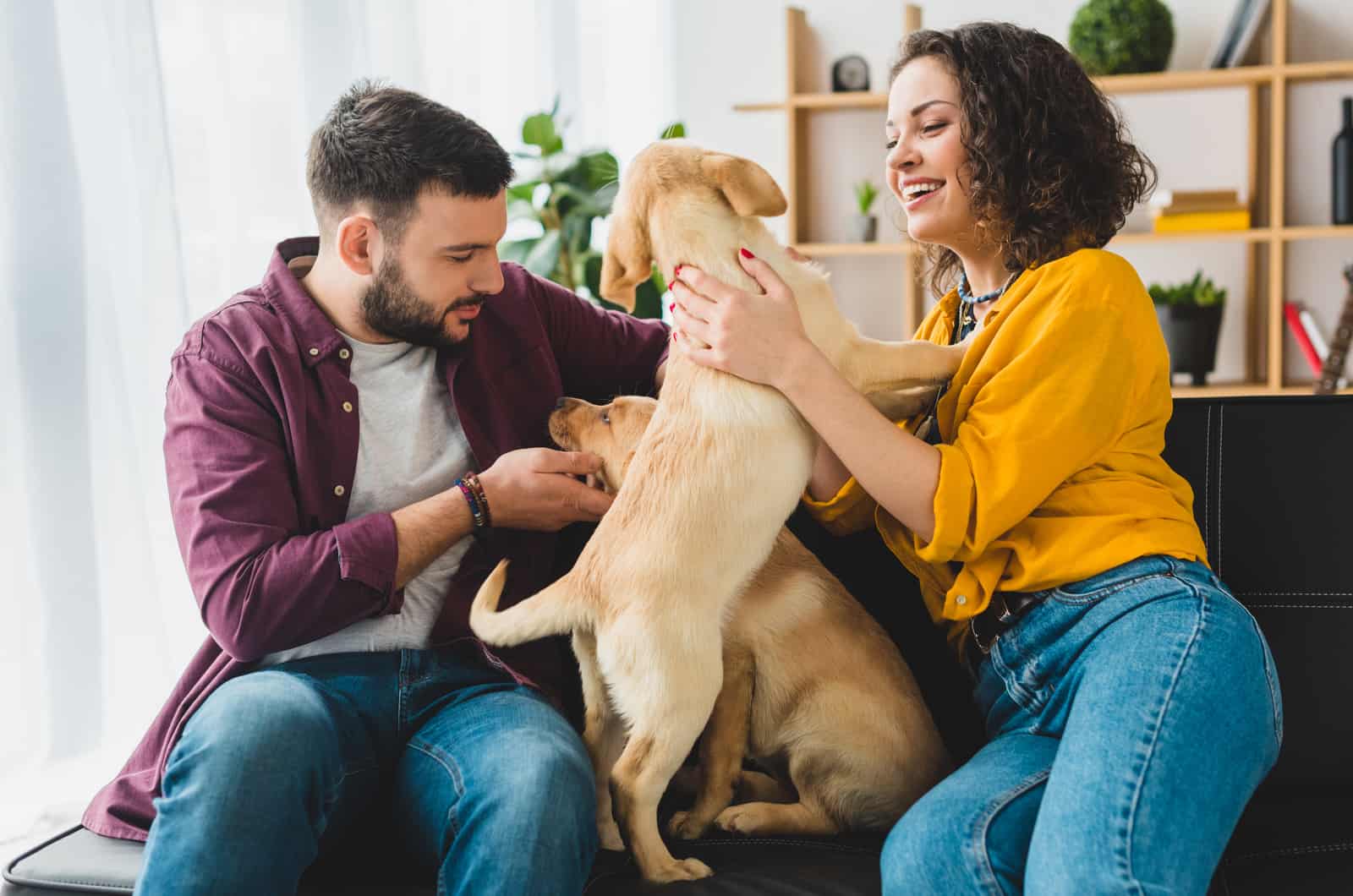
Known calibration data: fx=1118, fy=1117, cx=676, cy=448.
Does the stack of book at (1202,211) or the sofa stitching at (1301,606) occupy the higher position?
the stack of book at (1202,211)

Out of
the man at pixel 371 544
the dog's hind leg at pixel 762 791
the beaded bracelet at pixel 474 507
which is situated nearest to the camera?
the man at pixel 371 544

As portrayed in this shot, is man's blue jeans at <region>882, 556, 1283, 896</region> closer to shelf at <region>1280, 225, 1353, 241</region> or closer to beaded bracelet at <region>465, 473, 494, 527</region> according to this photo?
beaded bracelet at <region>465, 473, 494, 527</region>

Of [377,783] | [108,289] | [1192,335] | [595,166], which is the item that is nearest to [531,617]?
[377,783]

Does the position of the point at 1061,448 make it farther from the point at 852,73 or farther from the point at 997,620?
the point at 852,73

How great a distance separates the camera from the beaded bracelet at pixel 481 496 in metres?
1.44

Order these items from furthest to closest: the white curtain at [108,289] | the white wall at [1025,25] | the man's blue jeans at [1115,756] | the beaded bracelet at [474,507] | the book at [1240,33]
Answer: the white wall at [1025,25] < the book at [1240,33] < the white curtain at [108,289] < the beaded bracelet at [474,507] < the man's blue jeans at [1115,756]

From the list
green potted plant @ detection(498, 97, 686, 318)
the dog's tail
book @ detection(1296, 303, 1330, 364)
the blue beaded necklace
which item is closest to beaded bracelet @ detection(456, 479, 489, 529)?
the dog's tail

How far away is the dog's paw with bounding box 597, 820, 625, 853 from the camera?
1.41 metres

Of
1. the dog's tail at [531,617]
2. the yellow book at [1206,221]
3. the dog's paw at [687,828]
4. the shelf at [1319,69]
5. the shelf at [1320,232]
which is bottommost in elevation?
the dog's paw at [687,828]

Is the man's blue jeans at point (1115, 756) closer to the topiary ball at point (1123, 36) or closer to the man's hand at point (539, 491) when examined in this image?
the man's hand at point (539, 491)

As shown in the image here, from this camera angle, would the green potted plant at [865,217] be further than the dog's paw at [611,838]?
Yes

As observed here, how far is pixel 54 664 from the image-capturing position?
7.50 ft

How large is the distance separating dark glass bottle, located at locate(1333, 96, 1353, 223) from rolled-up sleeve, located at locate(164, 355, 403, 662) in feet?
12.2

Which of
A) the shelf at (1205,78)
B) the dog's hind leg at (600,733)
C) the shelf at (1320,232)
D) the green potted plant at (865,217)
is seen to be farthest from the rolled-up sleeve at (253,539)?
the shelf at (1320,232)
